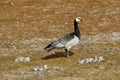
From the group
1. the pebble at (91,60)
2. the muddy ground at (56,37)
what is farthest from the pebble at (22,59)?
the pebble at (91,60)

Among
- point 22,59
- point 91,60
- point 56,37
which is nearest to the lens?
point 91,60

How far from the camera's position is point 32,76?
93.1 ft

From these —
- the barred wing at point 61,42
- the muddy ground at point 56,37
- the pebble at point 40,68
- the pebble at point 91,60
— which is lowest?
the muddy ground at point 56,37

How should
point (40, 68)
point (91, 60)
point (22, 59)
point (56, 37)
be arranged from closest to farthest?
point (40, 68) < point (91, 60) < point (22, 59) < point (56, 37)

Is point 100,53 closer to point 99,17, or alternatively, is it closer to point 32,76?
point 32,76

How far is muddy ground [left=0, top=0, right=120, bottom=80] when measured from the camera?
29234 millimetres

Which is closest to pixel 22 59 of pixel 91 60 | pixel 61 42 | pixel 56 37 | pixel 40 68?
pixel 61 42

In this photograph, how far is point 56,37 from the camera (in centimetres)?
4241

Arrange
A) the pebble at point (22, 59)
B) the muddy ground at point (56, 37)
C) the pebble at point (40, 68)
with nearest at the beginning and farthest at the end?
1. the muddy ground at point (56, 37)
2. the pebble at point (40, 68)
3. the pebble at point (22, 59)

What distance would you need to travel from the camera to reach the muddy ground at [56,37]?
2923 cm

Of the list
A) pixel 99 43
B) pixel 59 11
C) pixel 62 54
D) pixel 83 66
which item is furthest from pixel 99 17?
pixel 83 66

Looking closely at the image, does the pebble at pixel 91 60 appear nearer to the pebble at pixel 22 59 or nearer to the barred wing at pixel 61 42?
the barred wing at pixel 61 42

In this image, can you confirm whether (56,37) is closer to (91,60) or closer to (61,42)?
(61,42)

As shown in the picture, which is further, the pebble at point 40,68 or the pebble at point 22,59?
the pebble at point 22,59
